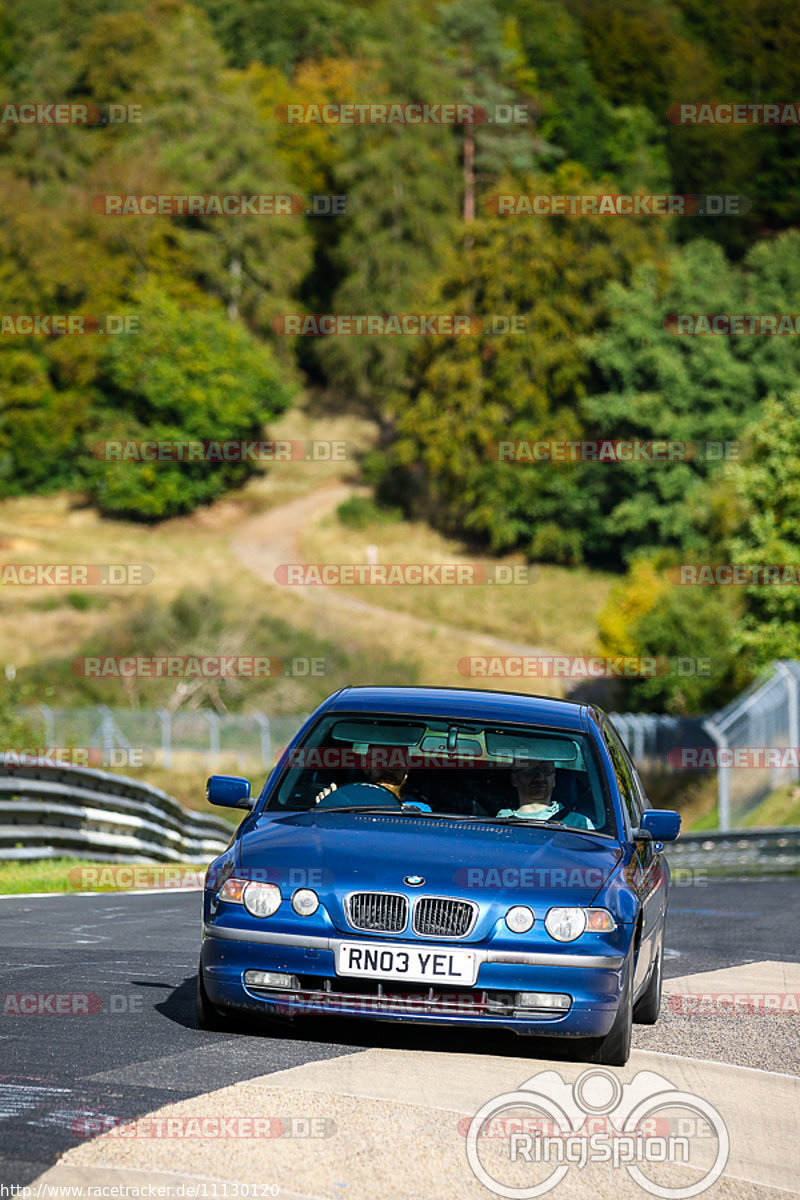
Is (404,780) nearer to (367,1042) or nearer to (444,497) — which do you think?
(367,1042)

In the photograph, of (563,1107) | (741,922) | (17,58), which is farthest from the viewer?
(17,58)

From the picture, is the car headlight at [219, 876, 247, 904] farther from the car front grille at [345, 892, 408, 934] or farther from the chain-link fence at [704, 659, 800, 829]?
the chain-link fence at [704, 659, 800, 829]

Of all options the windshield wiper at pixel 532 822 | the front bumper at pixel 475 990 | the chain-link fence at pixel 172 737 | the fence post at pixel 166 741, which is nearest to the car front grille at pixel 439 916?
the front bumper at pixel 475 990

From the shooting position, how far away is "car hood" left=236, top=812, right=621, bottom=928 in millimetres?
6723

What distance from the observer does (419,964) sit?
21.7ft

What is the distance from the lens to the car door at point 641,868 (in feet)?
24.6

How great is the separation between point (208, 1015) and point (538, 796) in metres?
1.79

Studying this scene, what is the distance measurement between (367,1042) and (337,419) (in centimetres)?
8313

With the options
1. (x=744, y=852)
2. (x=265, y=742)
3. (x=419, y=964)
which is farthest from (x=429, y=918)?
(x=265, y=742)

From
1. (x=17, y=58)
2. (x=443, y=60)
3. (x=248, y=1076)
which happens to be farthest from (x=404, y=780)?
(x=17, y=58)

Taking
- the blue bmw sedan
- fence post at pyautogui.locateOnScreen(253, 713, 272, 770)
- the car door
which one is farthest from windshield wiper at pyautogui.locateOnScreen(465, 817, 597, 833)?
fence post at pyautogui.locateOnScreen(253, 713, 272, 770)

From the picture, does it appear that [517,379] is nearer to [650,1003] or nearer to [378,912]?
[650,1003]

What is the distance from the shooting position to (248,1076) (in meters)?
6.26

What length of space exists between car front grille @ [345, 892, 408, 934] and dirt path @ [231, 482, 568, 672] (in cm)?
5539
